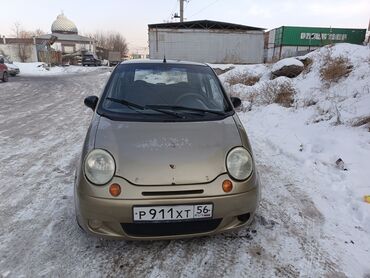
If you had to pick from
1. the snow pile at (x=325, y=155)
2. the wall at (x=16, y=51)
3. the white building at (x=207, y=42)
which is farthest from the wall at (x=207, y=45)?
the wall at (x=16, y=51)

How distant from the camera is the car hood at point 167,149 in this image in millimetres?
2432

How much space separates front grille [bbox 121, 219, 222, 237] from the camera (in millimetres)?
2469

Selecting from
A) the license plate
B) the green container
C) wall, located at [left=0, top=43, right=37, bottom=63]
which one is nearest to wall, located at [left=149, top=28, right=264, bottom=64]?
the green container

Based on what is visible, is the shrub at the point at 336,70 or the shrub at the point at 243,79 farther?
the shrub at the point at 243,79

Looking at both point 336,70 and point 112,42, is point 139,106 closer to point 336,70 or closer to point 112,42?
point 336,70

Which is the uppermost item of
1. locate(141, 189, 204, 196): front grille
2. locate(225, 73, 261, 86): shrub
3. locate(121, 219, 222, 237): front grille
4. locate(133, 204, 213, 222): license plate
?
locate(141, 189, 204, 196): front grille

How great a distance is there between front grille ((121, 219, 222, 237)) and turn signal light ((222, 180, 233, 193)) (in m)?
0.26

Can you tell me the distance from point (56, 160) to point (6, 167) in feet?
2.25

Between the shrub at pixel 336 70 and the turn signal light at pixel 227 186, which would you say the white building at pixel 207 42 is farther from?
the turn signal light at pixel 227 186

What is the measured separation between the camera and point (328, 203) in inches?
143

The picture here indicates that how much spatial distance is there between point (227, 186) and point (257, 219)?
3.21 feet

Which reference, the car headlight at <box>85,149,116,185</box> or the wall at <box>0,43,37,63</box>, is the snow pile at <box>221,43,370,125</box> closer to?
the car headlight at <box>85,149,116,185</box>

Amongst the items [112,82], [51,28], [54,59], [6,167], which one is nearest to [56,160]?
[6,167]

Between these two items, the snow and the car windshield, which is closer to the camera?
the car windshield
